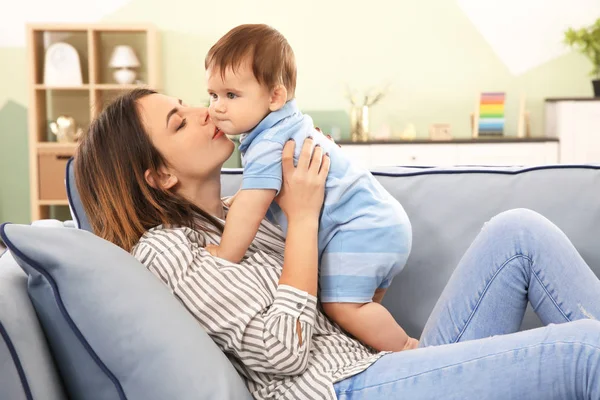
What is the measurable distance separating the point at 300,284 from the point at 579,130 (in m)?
3.94

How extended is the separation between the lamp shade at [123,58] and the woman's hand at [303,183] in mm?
3771

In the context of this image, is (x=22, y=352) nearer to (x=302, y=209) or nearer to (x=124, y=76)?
(x=302, y=209)

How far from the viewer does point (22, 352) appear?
3.14 feet

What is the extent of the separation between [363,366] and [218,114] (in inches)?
22.3

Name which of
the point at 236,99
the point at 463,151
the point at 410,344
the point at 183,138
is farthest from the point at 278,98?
the point at 463,151

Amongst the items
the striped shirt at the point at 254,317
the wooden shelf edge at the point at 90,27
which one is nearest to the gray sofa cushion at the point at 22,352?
the striped shirt at the point at 254,317

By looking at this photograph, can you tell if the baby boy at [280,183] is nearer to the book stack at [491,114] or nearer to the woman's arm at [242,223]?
the woman's arm at [242,223]

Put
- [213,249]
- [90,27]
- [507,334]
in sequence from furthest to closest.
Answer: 1. [90,27]
2. [213,249]
3. [507,334]

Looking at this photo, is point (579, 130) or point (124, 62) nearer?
point (579, 130)

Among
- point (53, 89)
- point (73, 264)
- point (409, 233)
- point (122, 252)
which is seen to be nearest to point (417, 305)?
point (409, 233)

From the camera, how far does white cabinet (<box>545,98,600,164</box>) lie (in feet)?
15.4

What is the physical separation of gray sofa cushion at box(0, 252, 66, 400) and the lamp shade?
4.08m

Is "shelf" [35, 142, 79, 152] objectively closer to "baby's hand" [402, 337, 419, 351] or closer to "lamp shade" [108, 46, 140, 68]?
"lamp shade" [108, 46, 140, 68]

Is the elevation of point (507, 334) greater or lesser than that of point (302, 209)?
lesser
